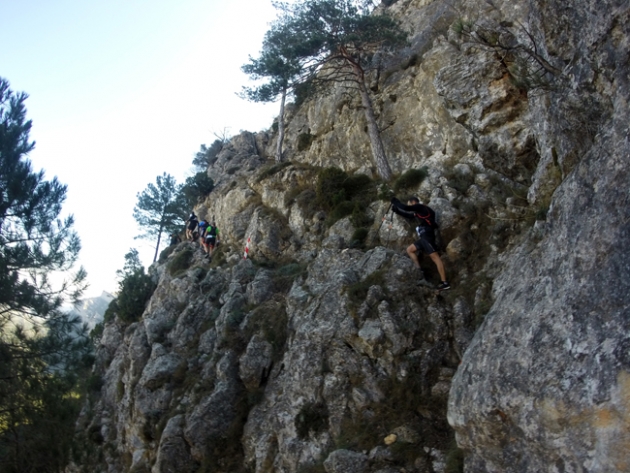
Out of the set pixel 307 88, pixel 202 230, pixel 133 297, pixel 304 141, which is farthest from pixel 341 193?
pixel 133 297

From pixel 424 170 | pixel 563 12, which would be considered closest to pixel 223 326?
pixel 424 170

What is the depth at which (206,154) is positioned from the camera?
44562 millimetres

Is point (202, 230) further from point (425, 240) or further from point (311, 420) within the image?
point (311, 420)

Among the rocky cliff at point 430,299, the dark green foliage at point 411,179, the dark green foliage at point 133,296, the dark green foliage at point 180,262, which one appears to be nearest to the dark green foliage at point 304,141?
the rocky cliff at point 430,299

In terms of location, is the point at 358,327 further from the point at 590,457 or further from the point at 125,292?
the point at 125,292

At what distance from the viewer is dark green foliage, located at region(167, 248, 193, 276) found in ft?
76.4

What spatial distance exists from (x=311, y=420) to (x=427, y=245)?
4.92 m

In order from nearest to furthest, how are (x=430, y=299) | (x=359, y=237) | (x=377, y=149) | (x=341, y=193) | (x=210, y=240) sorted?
(x=430, y=299) → (x=359, y=237) → (x=341, y=193) → (x=377, y=149) → (x=210, y=240)

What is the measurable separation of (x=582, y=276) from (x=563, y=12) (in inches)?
192

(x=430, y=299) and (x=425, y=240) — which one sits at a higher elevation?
(x=425, y=240)

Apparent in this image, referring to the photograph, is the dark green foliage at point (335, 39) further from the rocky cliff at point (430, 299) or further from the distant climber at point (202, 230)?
the distant climber at point (202, 230)

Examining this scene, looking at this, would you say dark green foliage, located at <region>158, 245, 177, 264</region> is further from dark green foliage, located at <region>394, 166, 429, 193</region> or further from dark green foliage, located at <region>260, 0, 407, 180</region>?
dark green foliage, located at <region>394, 166, 429, 193</region>

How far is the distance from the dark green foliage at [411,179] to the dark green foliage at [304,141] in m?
9.89

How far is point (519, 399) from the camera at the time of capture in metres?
6.33
